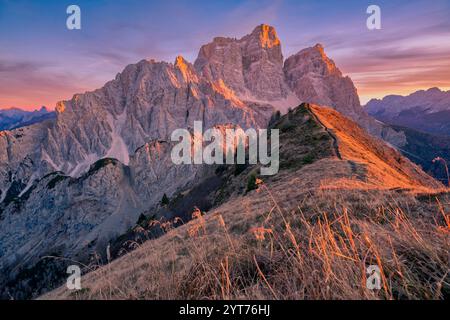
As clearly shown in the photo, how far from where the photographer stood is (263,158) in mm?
40031

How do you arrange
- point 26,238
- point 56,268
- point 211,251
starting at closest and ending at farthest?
1. point 211,251
2. point 56,268
3. point 26,238

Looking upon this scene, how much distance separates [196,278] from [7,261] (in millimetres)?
212123

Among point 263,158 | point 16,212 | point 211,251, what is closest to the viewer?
point 211,251

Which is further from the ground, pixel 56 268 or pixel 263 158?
pixel 263 158

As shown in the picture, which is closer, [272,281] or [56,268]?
[272,281]

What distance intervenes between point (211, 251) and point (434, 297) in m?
3.42

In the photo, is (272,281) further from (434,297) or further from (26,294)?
(26,294)

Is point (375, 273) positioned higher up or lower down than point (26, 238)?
higher up

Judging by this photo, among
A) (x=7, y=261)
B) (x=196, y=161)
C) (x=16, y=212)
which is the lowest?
(x=7, y=261)

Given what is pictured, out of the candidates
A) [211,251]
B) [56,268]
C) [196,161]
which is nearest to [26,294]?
[56,268]

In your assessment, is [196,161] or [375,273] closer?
[375,273]

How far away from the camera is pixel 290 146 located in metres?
36.5

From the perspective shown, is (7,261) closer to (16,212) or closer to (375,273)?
(16,212)
